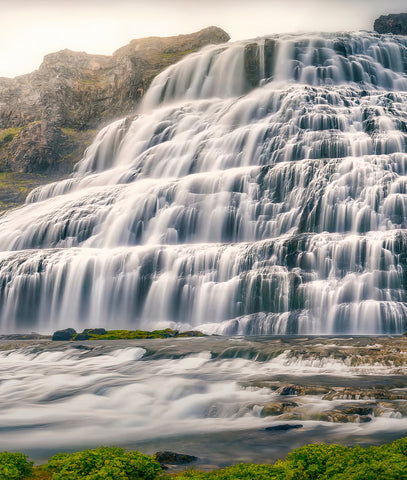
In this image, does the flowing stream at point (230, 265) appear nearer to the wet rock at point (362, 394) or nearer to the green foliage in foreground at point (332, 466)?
the wet rock at point (362, 394)

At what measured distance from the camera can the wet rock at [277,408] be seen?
13953 mm

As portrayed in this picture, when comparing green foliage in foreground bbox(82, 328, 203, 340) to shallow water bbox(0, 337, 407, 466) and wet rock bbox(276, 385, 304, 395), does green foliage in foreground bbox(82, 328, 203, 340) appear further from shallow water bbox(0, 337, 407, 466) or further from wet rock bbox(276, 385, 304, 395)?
wet rock bbox(276, 385, 304, 395)

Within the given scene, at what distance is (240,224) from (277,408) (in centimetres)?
2822

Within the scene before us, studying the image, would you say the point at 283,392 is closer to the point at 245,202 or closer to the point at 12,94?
the point at 245,202

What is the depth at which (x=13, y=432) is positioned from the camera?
14.1m

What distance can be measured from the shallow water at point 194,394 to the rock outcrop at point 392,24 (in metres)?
89.0

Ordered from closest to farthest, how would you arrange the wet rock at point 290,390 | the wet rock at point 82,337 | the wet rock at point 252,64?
the wet rock at point 290,390, the wet rock at point 82,337, the wet rock at point 252,64

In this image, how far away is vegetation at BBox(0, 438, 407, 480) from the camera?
7.53 m

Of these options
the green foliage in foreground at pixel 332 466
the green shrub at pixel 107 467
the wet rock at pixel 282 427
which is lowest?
the wet rock at pixel 282 427

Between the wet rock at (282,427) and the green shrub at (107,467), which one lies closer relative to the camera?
the green shrub at (107,467)

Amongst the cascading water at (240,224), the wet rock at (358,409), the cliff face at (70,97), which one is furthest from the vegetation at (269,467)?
the cliff face at (70,97)

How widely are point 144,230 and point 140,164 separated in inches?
556

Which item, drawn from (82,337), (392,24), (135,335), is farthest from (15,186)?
(392,24)

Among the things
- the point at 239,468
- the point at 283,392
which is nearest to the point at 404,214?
the point at 283,392
